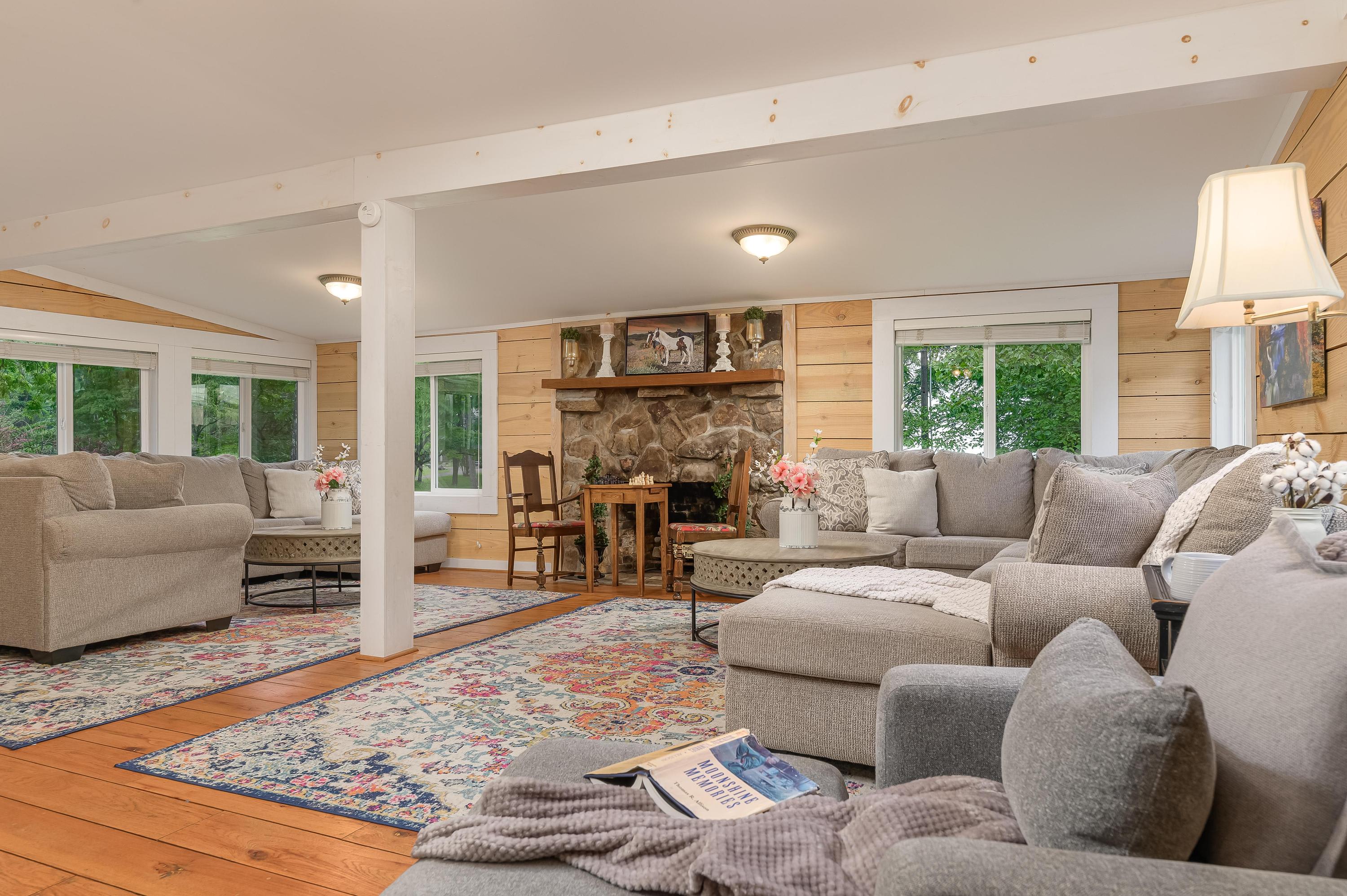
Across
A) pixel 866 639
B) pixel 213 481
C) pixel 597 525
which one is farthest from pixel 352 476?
pixel 866 639

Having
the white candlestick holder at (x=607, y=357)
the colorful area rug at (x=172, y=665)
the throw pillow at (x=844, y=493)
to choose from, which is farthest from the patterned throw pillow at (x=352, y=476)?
the throw pillow at (x=844, y=493)

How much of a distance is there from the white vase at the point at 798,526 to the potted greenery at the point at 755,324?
2625mm

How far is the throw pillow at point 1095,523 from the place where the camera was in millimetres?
2158

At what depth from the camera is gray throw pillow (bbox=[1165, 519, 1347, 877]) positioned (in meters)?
0.73

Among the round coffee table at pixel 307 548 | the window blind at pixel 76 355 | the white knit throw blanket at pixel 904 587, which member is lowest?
the round coffee table at pixel 307 548

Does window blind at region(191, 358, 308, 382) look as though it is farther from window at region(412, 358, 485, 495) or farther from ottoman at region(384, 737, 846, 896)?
ottoman at region(384, 737, 846, 896)

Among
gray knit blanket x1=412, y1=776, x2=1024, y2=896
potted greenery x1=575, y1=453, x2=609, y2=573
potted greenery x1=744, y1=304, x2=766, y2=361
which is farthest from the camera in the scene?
potted greenery x1=575, y1=453, x2=609, y2=573

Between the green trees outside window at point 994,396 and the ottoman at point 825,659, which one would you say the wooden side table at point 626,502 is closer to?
the green trees outside window at point 994,396

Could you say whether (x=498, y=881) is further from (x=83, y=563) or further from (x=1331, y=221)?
(x=83, y=563)

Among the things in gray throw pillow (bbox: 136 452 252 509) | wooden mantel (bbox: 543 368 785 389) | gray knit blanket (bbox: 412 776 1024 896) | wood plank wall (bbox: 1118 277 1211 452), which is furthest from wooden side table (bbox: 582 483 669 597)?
gray knit blanket (bbox: 412 776 1024 896)

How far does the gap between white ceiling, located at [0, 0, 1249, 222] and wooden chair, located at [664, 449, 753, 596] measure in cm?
288

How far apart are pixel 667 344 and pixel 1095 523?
4.73 metres

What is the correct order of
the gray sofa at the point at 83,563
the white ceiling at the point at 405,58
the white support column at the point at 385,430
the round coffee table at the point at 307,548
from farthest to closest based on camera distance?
the round coffee table at the point at 307,548
the white support column at the point at 385,430
the gray sofa at the point at 83,563
the white ceiling at the point at 405,58

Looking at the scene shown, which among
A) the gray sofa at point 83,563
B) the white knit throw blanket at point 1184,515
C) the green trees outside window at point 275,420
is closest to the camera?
the white knit throw blanket at point 1184,515
